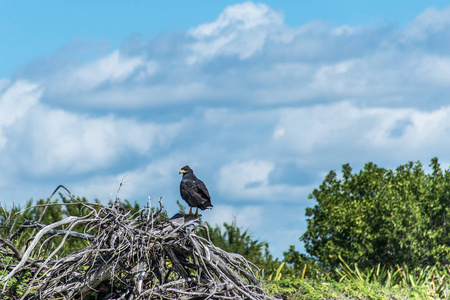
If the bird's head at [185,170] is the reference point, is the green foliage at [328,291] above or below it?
below

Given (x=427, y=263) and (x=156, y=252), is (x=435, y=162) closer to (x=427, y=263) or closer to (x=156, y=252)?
(x=427, y=263)

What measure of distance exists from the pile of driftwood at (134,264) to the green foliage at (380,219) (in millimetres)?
6877

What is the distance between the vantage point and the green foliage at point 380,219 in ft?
46.2

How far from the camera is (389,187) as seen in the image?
14727 millimetres

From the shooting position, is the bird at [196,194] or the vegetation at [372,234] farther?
the vegetation at [372,234]

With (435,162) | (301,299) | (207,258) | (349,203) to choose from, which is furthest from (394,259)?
(207,258)

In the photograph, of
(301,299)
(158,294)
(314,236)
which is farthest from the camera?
(314,236)

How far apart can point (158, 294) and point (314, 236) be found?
8.10m

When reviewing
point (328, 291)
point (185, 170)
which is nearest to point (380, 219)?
point (328, 291)

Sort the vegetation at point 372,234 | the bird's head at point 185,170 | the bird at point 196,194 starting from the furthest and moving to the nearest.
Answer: the vegetation at point 372,234, the bird's head at point 185,170, the bird at point 196,194

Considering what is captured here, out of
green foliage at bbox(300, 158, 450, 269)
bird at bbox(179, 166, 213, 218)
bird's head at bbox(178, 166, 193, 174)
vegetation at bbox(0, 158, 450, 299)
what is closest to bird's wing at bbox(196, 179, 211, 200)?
bird at bbox(179, 166, 213, 218)

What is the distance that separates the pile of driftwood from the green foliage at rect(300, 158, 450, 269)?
6877mm

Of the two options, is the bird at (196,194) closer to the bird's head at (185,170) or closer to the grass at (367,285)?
the bird's head at (185,170)

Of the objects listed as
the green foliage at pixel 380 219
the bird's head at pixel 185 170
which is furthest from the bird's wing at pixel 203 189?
the green foliage at pixel 380 219
